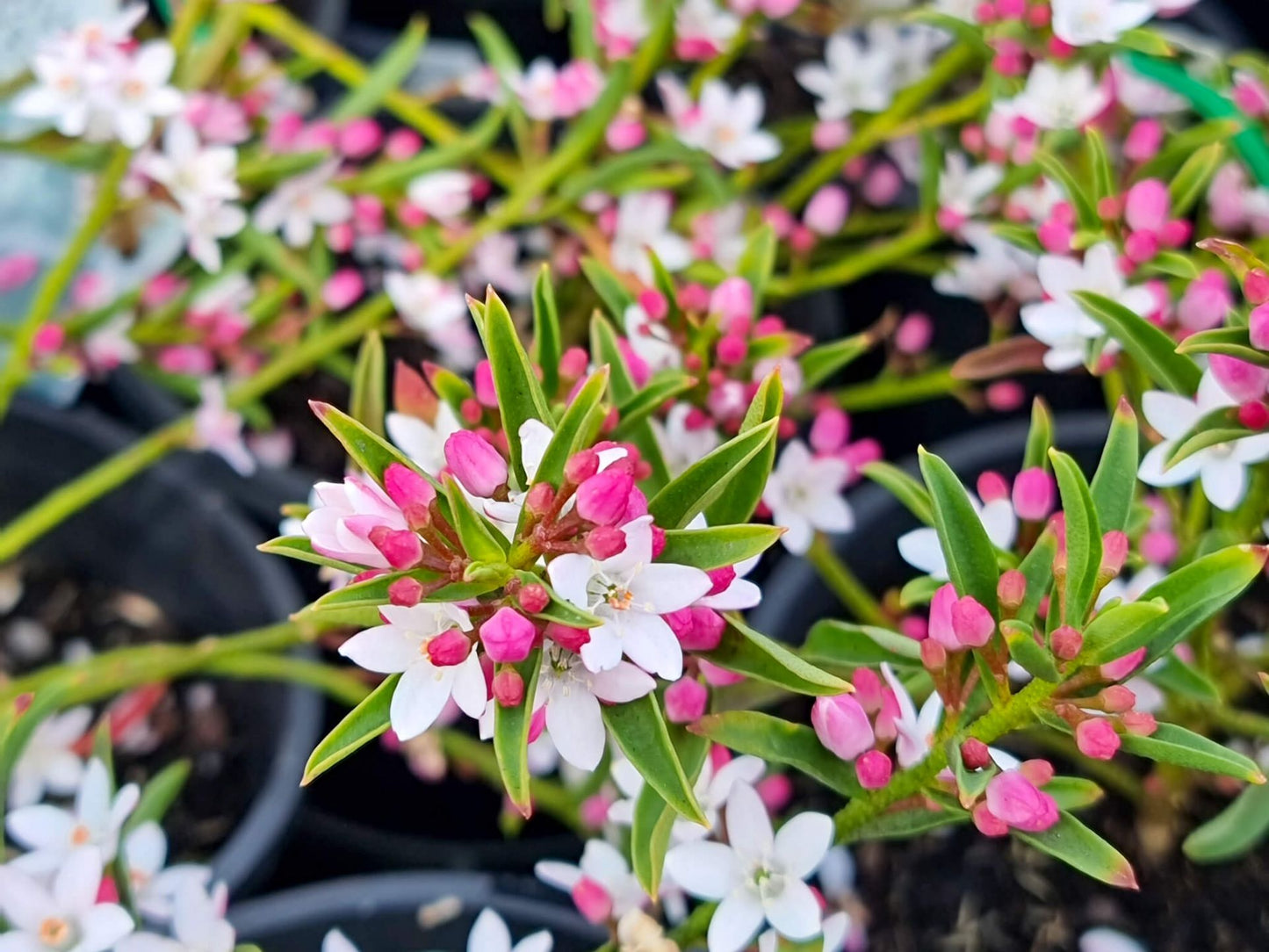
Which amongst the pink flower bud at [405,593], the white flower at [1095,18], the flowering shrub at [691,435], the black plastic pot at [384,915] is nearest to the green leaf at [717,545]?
the flowering shrub at [691,435]

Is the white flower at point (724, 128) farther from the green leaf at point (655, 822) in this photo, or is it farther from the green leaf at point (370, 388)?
the green leaf at point (655, 822)

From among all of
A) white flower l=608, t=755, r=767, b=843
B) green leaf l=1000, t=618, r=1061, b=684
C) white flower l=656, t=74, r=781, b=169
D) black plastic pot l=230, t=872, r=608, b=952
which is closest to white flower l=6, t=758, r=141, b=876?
black plastic pot l=230, t=872, r=608, b=952


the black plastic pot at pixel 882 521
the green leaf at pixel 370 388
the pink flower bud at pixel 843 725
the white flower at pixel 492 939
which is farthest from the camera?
the black plastic pot at pixel 882 521

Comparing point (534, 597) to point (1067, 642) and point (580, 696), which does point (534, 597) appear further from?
point (1067, 642)

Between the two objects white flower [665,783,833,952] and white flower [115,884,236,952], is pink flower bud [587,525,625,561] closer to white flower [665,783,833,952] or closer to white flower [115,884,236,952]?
white flower [665,783,833,952]

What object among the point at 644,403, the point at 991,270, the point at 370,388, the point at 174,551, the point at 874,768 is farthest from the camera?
the point at 174,551

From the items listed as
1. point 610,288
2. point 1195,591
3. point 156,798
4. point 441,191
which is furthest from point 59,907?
point 441,191

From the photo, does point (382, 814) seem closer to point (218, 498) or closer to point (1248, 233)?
point (218, 498)
